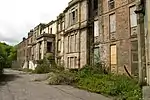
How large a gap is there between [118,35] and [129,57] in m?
2.56

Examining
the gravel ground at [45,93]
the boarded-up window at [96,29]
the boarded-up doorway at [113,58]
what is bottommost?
the gravel ground at [45,93]

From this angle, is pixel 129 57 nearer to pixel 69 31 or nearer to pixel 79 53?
pixel 79 53

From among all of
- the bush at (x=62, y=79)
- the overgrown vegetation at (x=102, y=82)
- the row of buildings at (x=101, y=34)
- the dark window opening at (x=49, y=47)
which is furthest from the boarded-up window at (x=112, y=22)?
the dark window opening at (x=49, y=47)

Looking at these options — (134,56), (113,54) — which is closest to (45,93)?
(134,56)

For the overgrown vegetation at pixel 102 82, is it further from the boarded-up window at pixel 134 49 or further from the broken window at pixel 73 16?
the broken window at pixel 73 16

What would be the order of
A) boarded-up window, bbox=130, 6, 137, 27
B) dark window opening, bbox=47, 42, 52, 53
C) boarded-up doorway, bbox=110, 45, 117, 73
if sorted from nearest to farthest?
boarded-up window, bbox=130, 6, 137, 27 → boarded-up doorway, bbox=110, 45, 117, 73 → dark window opening, bbox=47, 42, 52, 53

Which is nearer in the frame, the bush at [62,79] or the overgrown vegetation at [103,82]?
the overgrown vegetation at [103,82]

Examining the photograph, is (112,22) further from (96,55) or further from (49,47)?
(49,47)

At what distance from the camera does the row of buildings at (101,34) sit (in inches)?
774

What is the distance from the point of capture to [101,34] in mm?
23781

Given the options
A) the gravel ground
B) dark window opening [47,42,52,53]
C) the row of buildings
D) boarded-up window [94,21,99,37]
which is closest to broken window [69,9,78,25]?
the row of buildings

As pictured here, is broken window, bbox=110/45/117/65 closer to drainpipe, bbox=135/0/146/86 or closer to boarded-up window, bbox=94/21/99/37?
boarded-up window, bbox=94/21/99/37

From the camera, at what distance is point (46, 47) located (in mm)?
41250

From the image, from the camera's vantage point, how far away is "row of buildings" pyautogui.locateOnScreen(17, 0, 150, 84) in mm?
19672
